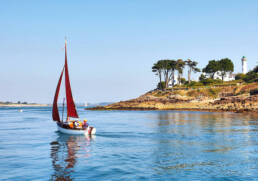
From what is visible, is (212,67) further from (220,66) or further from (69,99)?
(69,99)

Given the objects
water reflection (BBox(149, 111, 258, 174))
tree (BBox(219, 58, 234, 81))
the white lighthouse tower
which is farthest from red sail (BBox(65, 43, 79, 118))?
the white lighthouse tower

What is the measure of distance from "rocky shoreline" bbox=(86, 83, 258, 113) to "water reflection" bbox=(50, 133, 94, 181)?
65190mm

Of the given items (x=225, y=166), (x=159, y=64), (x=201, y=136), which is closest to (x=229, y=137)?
(x=201, y=136)

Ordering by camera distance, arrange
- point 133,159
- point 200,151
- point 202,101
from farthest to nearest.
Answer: point 202,101 < point 200,151 < point 133,159

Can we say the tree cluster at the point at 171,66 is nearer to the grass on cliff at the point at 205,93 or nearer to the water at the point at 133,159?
the grass on cliff at the point at 205,93

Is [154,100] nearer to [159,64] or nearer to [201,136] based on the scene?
[159,64]

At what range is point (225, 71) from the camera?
15862 cm

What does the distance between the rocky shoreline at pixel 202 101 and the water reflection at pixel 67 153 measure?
6519 cm

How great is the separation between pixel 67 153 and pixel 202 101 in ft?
297

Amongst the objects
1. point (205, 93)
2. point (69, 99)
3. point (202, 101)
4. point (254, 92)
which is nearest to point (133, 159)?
point (69, 99)

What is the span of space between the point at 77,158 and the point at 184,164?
366 inches

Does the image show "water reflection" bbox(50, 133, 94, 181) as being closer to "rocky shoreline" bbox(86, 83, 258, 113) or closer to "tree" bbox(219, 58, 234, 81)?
"rocky shoreline" bbox(86, 83, 258, 113)

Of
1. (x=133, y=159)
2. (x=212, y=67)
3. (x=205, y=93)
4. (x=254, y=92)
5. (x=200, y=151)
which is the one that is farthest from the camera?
(x=212, y=67)

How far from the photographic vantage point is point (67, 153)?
2688 centimetres
